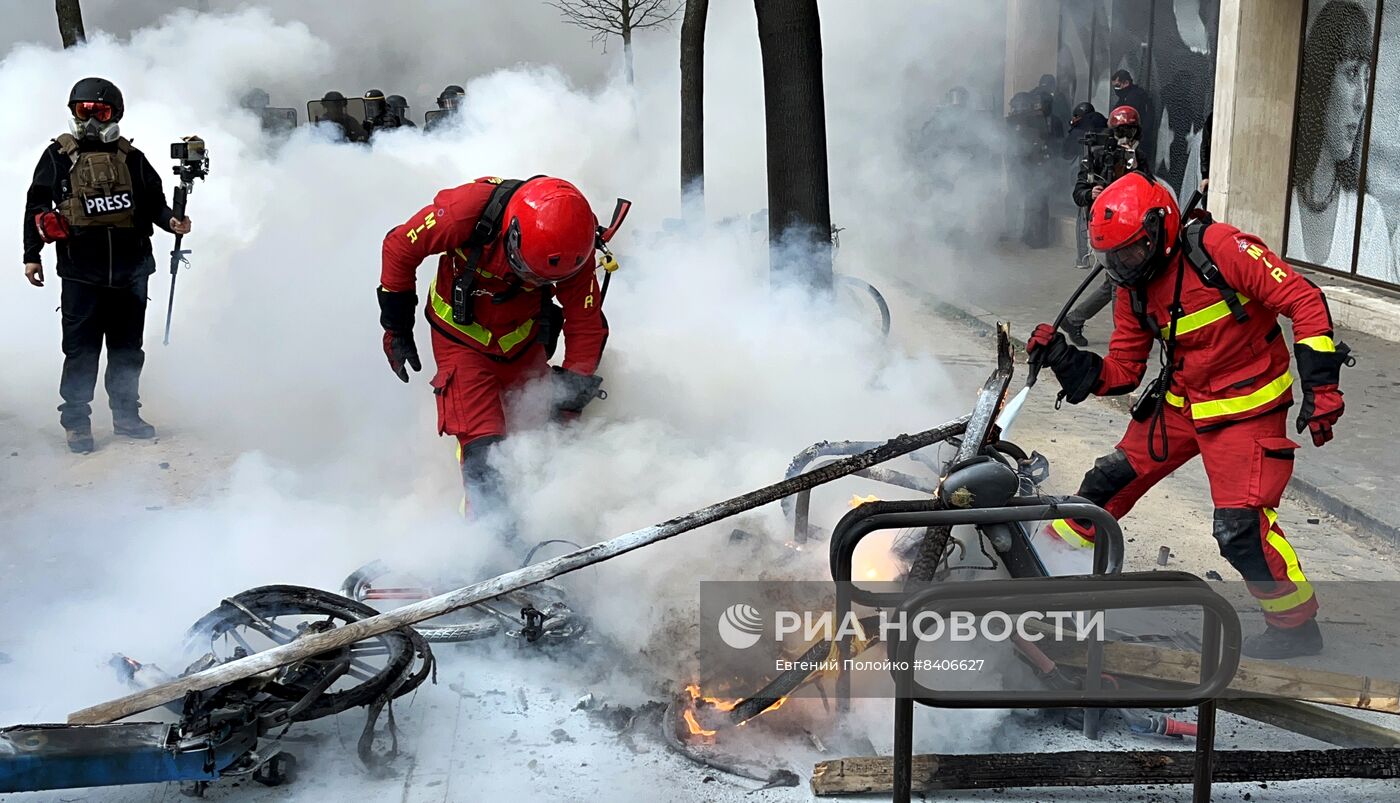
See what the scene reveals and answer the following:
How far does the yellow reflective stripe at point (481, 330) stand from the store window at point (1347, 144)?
6711mm

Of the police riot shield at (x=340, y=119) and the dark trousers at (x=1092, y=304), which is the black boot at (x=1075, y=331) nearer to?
the dark trousers at (x=1092, y=304)

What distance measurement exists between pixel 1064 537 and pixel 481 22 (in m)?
24.1

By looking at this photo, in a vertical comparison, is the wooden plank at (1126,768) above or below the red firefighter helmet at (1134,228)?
below

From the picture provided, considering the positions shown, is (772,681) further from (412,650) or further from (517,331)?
(517,331)

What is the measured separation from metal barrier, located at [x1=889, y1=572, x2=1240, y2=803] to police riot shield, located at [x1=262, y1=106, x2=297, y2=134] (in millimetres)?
11027

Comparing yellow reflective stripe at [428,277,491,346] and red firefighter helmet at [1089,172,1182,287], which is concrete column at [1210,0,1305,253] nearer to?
red firefighter helmet at [1089,172,1182,287]

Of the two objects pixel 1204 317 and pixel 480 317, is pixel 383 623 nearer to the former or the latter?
pixel 480 317

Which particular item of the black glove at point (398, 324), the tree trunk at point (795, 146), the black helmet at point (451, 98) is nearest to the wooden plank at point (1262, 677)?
the black glove at point (398, 324)

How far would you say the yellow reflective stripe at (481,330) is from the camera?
423 centimetres

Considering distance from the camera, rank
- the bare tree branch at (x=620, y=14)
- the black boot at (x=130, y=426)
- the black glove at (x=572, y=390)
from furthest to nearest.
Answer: the bare tree branch at (x=620, y=14), the black boot at (x=130, y=426), the black glove at (x=572, y=390)

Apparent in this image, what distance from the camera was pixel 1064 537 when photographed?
4.00 metres

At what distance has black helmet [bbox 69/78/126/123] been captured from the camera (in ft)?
18.8

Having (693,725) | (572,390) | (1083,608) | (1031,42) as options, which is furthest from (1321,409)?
(1031,42)

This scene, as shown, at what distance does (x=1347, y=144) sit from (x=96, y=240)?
8.15 m
